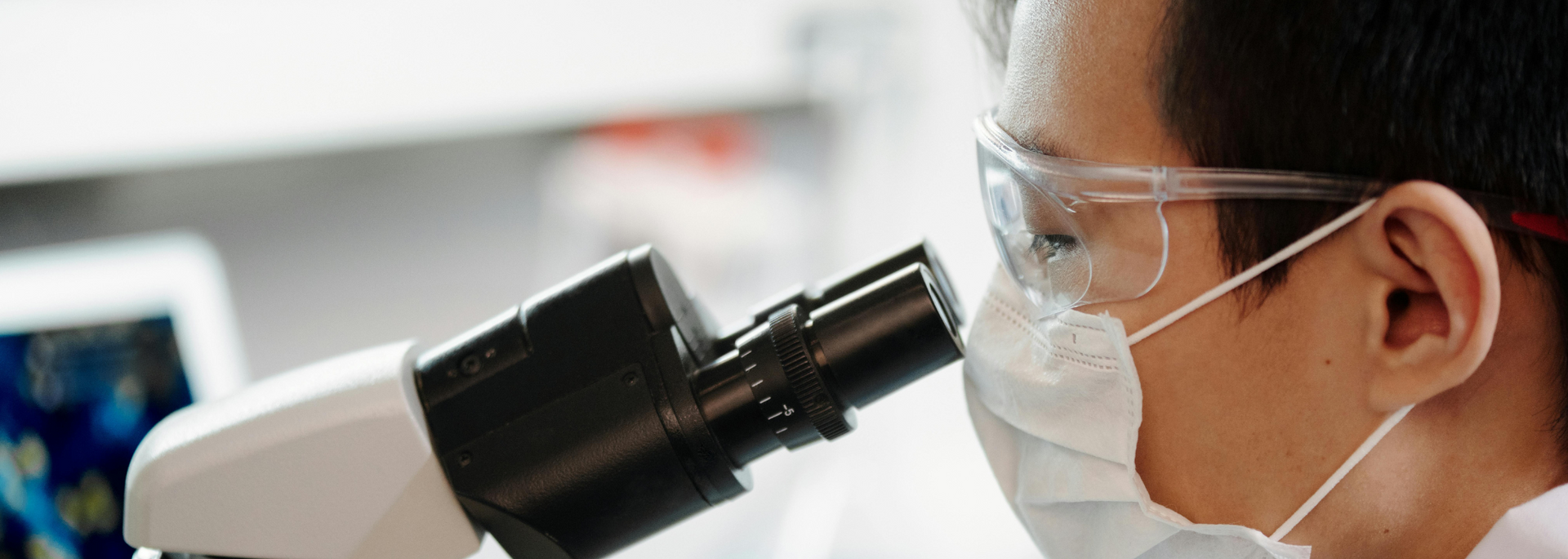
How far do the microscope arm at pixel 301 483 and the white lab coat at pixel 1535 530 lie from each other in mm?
653

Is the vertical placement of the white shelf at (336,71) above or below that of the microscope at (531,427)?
above

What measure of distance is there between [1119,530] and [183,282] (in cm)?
101

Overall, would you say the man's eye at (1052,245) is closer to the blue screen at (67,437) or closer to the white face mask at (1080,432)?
the white face mask at (1080,432)

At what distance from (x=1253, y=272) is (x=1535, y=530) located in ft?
0.73

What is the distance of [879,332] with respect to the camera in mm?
558

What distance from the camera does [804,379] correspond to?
555 millimetres

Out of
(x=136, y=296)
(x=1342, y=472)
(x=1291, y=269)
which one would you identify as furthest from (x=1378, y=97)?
(x=136, y=296)

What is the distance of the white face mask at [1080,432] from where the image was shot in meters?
0.56

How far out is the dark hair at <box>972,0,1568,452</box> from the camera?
435mm

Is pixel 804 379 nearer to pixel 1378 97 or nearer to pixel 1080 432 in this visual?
pixel 1080 432

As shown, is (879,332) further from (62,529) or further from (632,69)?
(632,69)

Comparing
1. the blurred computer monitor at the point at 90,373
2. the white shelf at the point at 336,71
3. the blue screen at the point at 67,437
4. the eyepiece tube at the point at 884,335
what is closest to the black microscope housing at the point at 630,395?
the eyepiece tube at the point at 884,335

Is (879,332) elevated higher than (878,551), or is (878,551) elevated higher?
(879,332)

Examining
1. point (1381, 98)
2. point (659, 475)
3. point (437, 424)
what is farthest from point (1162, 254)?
point (437, 424)
